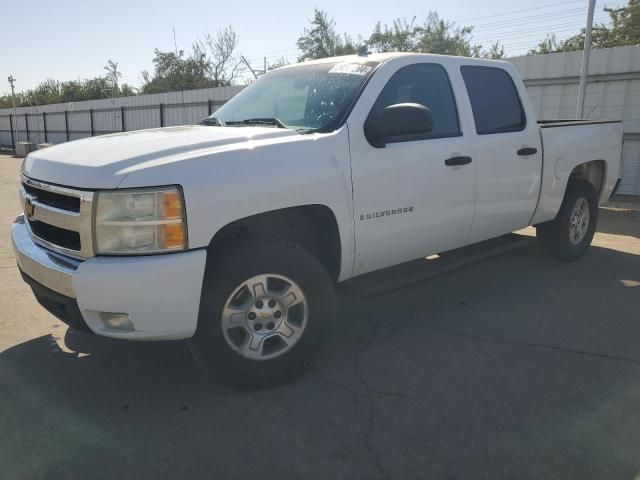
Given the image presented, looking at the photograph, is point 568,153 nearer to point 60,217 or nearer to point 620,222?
point 620,222

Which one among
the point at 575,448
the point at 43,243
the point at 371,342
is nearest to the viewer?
the point at 575,448

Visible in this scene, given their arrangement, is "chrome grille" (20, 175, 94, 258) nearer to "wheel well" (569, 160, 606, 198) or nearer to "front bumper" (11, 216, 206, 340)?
"front bumper" (11, 216, 206, 340)

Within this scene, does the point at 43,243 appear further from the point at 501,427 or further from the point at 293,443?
the point at 501,427

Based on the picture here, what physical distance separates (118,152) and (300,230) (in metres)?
1.20

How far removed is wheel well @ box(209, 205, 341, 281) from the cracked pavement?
73 centimetres

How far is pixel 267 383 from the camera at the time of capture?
10.2 feet

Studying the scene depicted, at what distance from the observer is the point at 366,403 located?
117 inches

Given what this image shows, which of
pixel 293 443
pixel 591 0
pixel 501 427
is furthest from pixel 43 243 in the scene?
pixel 591 0

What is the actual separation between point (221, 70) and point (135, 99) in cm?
2638

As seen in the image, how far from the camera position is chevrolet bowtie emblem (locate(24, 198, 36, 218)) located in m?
3.19

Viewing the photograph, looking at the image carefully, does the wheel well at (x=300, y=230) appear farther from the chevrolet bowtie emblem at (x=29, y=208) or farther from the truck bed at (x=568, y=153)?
the truck bed at (x=568, y=153)

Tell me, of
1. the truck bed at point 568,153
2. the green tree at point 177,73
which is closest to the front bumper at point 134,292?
the truck bed at point 568,153

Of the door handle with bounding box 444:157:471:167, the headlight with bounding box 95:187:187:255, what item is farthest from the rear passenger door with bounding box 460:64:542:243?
A: the headlight with bounding box 95:187:187:255

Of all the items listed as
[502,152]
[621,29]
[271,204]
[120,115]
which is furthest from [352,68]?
[621,29]
